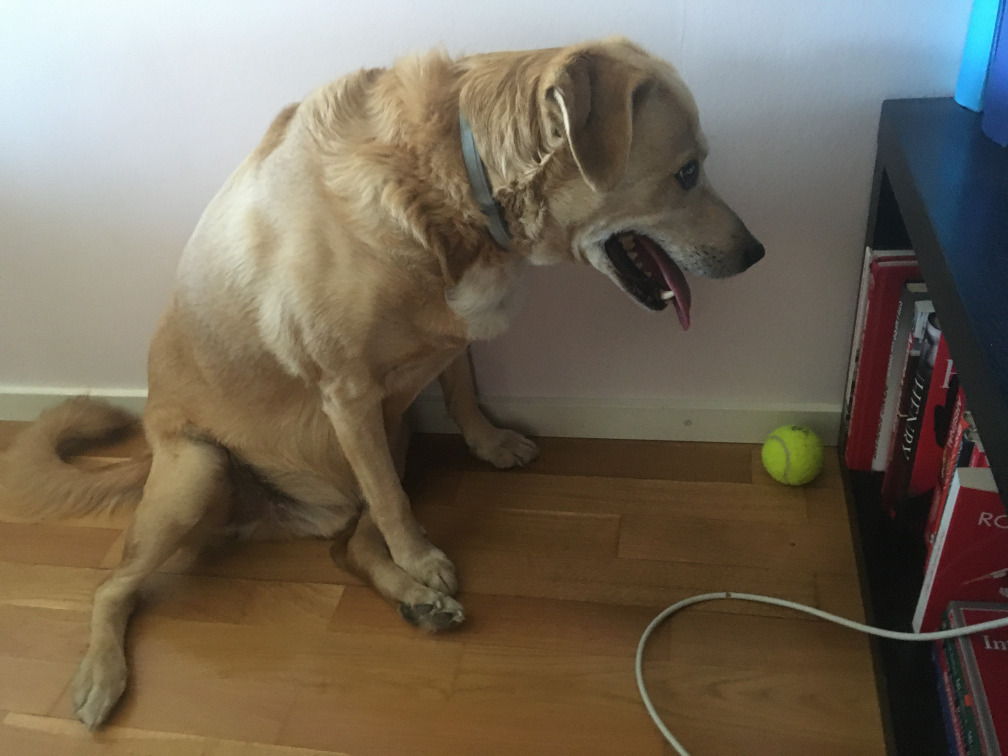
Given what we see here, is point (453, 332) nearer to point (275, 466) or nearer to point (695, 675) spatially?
point (275, 466)

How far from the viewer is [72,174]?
1.71 metres

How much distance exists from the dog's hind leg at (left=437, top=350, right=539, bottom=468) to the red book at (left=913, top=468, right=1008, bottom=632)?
886 mm

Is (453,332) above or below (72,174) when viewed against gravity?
below

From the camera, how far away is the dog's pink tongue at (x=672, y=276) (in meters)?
1.26

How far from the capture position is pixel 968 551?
1.07m

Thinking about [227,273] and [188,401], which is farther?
[188,401]

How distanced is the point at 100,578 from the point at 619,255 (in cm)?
131

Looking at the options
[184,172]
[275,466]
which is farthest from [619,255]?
[184,172]

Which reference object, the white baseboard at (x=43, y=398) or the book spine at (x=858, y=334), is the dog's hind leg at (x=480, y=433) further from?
the white baseboard at (x=43, y=398)

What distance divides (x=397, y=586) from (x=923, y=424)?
1.00m

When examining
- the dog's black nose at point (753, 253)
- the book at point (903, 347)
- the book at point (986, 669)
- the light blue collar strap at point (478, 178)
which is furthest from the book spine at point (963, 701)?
the light blue collar strap at point (478, 178)

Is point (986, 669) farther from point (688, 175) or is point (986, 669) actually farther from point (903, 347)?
point (688, 175)

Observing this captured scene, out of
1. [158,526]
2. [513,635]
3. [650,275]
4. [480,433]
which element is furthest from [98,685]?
[650,275]

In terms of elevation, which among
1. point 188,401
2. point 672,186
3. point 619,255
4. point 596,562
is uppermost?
point 672,186
